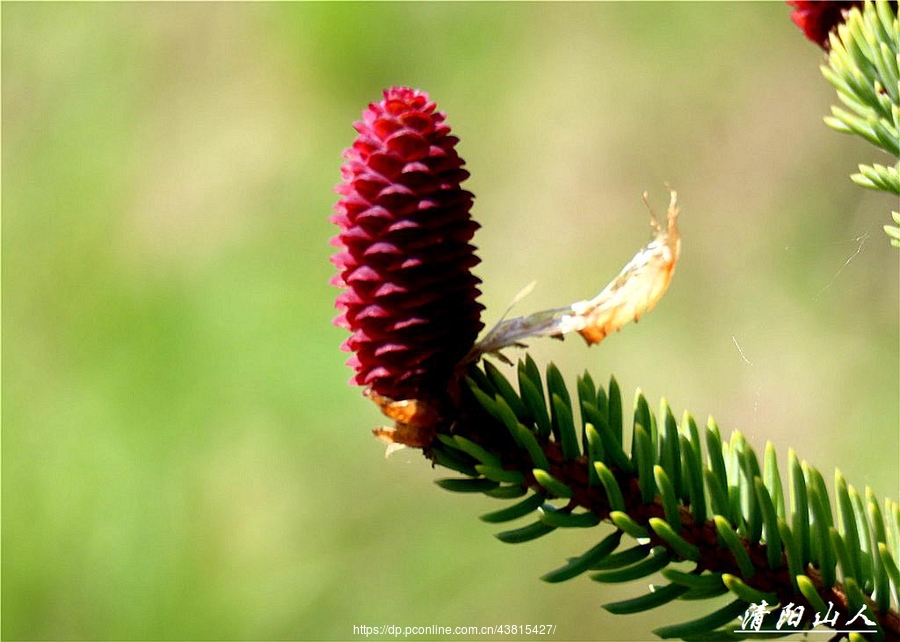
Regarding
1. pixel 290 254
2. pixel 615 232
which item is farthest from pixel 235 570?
pixel 615 232

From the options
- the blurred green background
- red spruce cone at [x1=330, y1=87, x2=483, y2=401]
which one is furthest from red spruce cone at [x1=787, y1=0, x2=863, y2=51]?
the blurred green background

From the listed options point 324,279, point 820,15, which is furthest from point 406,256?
point 324,279

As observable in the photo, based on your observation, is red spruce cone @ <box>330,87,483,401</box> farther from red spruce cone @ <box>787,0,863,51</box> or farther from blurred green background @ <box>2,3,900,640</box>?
blurred green background @ <box>2,3,900,640</box>

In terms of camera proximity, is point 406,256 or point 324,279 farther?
point 324,279

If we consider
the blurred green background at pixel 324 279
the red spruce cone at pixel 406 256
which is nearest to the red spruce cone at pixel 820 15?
the red spruce cone at pixel 406 256

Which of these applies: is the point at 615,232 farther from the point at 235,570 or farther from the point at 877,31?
the point at 877,31

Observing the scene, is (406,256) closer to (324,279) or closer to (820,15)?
(820,15)
